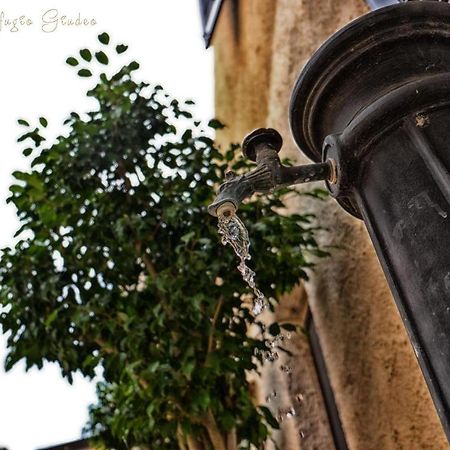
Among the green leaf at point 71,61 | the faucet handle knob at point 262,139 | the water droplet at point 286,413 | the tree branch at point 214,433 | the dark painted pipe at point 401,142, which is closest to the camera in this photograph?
the dark painted pipe at point 401,142

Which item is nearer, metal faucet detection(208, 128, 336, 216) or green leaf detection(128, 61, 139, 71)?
metal faucet detection(208, 128, 336, 216)

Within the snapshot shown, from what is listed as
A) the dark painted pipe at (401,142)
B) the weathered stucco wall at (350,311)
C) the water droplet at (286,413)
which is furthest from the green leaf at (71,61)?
the water droplet at (286,413)

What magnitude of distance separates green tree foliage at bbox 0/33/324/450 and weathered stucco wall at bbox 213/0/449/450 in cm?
35

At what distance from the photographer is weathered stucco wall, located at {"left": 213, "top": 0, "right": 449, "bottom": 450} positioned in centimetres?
226

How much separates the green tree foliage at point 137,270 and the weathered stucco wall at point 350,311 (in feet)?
1.14

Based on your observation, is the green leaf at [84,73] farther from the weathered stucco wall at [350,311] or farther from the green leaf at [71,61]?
the weathered stucco wall at [350,311]

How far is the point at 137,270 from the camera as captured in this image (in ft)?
8.23

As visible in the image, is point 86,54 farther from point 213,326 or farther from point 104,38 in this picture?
point 213,326

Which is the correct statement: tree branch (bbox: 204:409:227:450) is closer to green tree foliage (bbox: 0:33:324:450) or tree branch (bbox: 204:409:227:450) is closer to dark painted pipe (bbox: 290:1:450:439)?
green tree foliage (bbox: 0:33:324:450)

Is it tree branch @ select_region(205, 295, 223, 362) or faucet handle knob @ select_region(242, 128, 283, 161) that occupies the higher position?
Result: tree branch @ select_region(205, 295, 223, 362)

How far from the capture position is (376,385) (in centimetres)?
242

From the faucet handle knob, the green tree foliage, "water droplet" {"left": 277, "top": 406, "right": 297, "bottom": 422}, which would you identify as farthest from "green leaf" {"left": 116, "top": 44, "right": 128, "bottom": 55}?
"water droplet" {"left": 277, "top": 406, "right": 297, "bottom": 422}

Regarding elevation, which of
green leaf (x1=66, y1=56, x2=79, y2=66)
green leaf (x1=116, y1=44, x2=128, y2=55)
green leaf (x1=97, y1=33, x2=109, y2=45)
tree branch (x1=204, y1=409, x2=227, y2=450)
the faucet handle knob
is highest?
green leaf (x1=97, y1=33, x2=109, y2=45)

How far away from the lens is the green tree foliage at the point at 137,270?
2215mm
